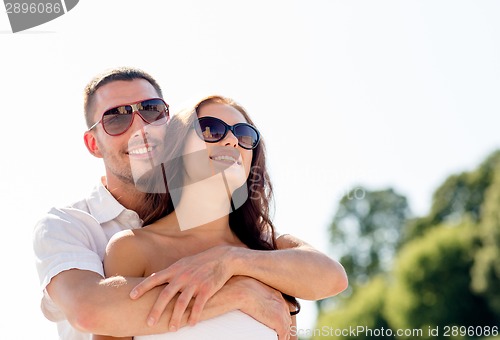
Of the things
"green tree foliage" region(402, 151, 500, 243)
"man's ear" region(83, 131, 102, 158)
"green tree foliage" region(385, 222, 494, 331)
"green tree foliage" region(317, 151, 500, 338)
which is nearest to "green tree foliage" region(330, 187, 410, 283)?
"green tree foliage" region(317, 151, 500, 338)

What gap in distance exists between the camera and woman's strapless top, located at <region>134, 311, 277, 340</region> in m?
3.35

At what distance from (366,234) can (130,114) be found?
54.2 meters

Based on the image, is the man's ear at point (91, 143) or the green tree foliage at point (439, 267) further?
the green tree foliage at point (439, 267)

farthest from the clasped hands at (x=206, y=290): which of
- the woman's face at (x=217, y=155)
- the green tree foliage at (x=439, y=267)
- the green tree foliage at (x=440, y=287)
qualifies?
A: the green tree foliage at (x=440, y=287)

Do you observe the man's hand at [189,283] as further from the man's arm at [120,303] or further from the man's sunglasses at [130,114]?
the man's sunglasses at [130,114]

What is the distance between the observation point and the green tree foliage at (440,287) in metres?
42.4

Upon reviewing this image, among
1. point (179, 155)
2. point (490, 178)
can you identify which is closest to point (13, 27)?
point (179, 155)

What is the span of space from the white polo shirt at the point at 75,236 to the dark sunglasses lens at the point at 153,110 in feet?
1.38

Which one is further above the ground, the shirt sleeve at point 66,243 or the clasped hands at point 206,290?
the shirt sleeve at point 66,243

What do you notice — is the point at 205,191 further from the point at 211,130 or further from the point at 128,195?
the point at 128,195

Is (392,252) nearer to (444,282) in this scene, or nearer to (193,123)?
(444,282)

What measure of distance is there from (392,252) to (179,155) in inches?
2148

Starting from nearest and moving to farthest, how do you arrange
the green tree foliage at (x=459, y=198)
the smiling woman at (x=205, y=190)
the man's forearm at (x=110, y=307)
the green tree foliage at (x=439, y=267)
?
the man's forearm at (x=110, y=307) < the smiling woman at (x=205, y=190) < the green tree foliage at (x=439, y=267) < the green tree foliage at (x=459, y=198)

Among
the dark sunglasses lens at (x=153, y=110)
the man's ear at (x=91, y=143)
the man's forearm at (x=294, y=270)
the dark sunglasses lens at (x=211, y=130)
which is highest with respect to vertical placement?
the dark sunglasses lens at (x=153, y=110)
